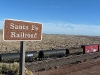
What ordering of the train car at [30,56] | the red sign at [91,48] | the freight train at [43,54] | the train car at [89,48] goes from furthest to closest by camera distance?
the red sign at [91,48] → the train car at [89,48] → the train car at [30,56] → the freight train at [43,54]

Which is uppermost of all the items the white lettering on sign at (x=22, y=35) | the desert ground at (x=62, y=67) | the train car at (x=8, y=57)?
the white lettering on sign at (x=22, y=35)

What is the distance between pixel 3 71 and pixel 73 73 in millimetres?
12487

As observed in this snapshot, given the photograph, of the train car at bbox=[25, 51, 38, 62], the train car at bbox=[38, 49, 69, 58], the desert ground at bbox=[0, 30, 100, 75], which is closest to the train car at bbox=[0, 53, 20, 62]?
the train car at bbox=[25, 51, 38, 62]

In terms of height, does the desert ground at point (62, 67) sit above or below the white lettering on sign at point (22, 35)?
below

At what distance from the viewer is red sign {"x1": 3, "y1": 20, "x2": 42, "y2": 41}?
690 cm

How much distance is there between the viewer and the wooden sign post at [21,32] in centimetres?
690

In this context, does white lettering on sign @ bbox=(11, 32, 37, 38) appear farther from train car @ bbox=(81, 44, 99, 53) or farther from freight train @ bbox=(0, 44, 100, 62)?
train car @ bbox=(81, 44, 99, 53)

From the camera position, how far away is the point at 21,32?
740 cm

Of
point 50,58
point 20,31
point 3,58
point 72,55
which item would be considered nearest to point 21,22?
point 20,31

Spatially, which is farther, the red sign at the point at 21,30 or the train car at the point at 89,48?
the train car at the point at 89,48

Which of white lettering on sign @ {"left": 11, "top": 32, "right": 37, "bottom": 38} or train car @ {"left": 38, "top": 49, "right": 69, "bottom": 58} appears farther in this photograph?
train car @ {"left": 38, "top": 49, "right": 69, "bottom": 58}

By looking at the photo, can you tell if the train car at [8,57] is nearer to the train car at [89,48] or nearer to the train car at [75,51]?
the train car at [75,51]

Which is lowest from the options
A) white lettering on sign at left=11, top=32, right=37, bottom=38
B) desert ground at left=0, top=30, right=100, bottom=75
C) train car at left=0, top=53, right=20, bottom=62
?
desert ground at left=0, top=30, right=100, bottom=75

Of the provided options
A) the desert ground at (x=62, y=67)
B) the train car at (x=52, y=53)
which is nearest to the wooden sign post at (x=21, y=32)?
the desert ground at (x=62, y=67)
